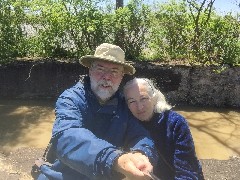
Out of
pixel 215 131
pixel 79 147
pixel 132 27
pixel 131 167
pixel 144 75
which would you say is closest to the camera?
pixel 131 167

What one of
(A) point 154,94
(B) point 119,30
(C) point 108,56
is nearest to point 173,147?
(A) point 154,94

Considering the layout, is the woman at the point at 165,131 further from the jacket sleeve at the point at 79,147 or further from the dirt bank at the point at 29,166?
the dirt bank at the point at 29,166

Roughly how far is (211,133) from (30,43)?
4.94 metres


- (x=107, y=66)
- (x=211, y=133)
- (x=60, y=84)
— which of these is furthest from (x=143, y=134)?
(x=60, y=84)

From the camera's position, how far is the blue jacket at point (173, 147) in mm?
2648

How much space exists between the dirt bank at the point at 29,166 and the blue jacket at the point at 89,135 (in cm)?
292

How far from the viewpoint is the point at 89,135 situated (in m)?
1.86

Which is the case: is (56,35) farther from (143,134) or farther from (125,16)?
(143,134)

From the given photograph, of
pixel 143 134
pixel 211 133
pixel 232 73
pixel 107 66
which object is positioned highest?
pixel 107 66

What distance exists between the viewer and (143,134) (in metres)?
2.29

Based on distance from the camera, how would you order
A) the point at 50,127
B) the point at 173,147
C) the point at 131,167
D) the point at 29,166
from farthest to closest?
the point at 50,127 → the point at 29,166 → the point at 173,147 → the point at 131,167

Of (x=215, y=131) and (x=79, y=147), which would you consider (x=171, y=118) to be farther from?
(x=215, y=131)

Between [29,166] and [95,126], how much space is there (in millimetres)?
3485

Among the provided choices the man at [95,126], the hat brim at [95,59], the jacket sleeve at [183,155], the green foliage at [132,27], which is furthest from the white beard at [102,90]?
the green foliage at [132,27]
